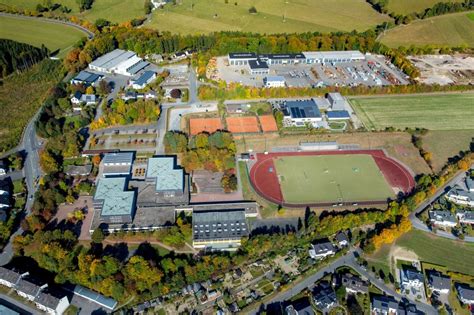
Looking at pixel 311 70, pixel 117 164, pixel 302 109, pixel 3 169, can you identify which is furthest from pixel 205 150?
pixel 311 70

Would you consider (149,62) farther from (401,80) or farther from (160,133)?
(401,80)

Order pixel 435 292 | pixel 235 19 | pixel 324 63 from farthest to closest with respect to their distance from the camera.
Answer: pixel 235 19
pixel 324 63
pixel 435 292

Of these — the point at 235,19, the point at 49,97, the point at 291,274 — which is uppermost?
the point at 235,19

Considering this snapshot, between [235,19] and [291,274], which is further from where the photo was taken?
[235,19]

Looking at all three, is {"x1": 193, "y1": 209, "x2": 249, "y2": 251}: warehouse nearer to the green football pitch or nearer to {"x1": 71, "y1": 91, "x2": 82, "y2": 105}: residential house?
the green football pitch

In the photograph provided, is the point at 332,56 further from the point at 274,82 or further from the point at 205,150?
the point at 205,150

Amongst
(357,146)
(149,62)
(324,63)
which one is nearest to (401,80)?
(324,63)

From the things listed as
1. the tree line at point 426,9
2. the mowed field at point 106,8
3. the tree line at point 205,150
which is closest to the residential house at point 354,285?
the tree line at point 205,150

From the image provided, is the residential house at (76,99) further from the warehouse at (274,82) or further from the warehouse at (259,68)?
the warehouse at (274,82)
